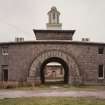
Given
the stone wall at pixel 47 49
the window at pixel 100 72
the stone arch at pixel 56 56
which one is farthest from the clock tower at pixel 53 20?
the window at pixel 100 72

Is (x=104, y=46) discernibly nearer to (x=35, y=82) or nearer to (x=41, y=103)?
(x=35, y=82)

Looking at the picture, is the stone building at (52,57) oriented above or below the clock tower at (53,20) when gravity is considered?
below

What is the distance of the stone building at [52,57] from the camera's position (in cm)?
3650

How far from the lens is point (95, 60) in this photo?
37.6 metres

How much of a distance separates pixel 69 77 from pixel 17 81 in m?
6.46

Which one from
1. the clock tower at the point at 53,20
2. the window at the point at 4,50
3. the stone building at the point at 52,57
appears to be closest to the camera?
the stone building at the point at 52,57

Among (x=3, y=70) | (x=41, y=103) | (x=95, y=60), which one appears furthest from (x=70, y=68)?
(x=41, y=103)

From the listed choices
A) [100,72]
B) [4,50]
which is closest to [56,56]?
[100,72]

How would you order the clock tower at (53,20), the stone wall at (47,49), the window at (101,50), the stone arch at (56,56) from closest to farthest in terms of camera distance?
the stone arch at (56,56) → the stone wall at (47,49) → the window at (101,50) → the clock tower at (53,20)

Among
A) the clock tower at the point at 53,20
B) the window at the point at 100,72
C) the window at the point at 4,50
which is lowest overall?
the window at the point at 100,72

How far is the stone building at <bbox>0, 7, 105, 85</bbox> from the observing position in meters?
36.5

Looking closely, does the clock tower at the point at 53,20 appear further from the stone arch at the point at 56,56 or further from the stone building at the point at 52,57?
the stone arch at the point at 56,56

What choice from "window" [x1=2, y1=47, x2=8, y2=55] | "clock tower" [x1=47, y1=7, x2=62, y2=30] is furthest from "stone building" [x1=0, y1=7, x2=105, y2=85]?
"clock tower" [x1=47, y1=7, x2=62, y2=30]

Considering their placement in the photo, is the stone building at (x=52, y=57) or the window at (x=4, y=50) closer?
the stone building at (x=52, y=57)
